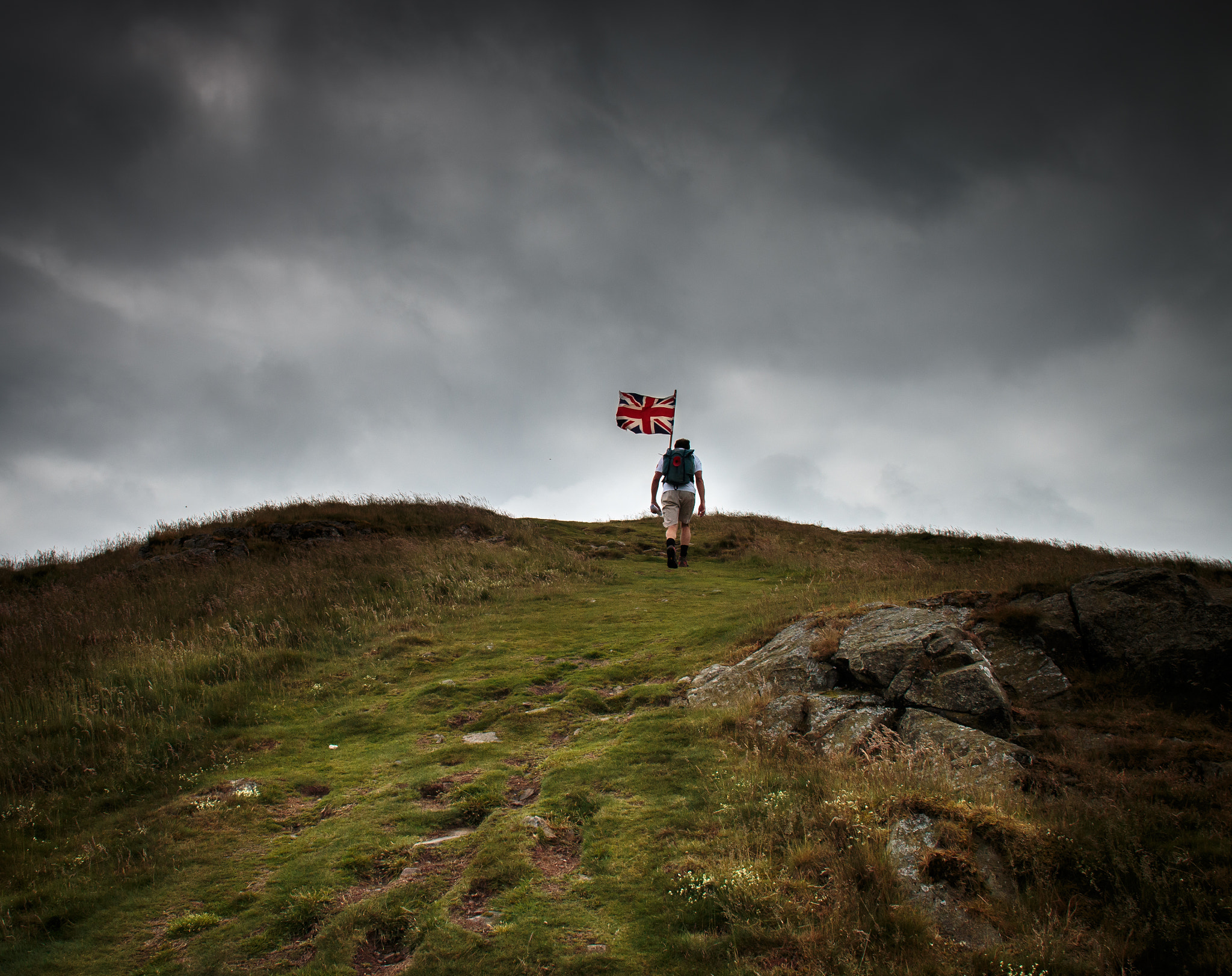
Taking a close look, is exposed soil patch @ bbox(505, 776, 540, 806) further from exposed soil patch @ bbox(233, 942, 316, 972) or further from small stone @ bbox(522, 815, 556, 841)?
exposed soil patch @ bbox(233, 942, 316, 972)

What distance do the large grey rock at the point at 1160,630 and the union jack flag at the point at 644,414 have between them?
48.1ft

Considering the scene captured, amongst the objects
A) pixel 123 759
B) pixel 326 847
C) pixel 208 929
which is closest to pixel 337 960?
pixel 208 929

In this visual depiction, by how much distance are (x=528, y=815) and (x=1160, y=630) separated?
25.3 ft

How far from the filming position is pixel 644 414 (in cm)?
2281

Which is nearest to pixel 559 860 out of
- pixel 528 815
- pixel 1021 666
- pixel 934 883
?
pixel 528 815

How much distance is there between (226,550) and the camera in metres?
21.8

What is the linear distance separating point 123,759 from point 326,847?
414cm

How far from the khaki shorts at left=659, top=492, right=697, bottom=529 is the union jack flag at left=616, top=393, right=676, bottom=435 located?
503cm

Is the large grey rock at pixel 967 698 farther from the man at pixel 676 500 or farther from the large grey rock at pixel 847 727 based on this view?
the man at pixel 676 500

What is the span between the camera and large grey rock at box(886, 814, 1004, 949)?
175 inches

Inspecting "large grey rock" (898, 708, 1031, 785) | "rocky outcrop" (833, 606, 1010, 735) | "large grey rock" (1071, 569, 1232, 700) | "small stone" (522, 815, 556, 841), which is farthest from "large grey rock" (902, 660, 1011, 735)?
"small stone" (522, 815, 556, 841)

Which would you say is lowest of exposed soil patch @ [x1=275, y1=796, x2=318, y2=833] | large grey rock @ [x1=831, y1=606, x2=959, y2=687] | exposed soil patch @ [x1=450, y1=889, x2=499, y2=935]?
exposed soil patch @ [x1=450, y1=889, x2=499, y2=935]

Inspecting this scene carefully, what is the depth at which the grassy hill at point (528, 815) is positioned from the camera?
4.55 m

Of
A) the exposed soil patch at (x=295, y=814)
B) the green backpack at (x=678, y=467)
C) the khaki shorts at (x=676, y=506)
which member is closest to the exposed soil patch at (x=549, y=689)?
the exposed soil patch at (x=295, y=814)
